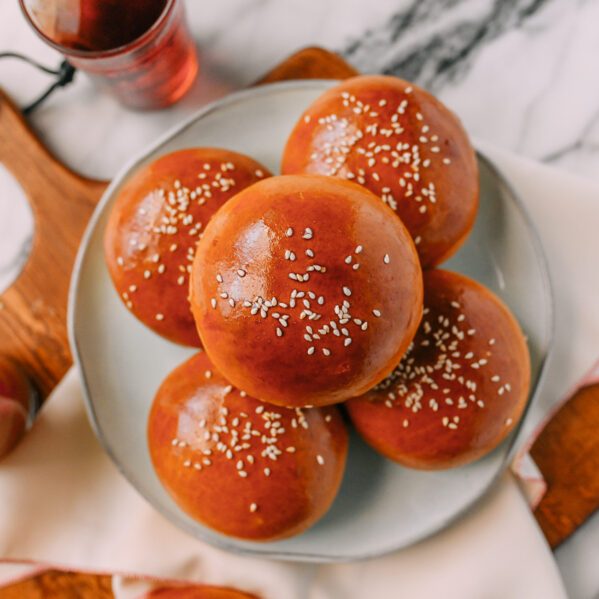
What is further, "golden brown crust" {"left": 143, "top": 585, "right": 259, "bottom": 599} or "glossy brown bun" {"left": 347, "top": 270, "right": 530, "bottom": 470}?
"golden brown crust" {"left": 143, "top": 585, "right": 259, "bottom": 599}

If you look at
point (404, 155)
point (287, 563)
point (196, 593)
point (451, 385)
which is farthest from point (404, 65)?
point (196, 593)

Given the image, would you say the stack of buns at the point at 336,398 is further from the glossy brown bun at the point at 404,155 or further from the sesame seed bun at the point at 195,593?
the sesame seed bun at the point at 195,593

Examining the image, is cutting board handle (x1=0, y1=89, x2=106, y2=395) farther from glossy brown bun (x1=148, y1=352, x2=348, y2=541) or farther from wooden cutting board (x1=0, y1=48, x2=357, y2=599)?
glossy brown bun (x1=148, y1=352, x2=348, y2=541)

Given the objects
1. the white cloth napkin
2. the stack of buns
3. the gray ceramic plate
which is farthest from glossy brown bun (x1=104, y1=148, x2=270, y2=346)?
the white cloth napkin

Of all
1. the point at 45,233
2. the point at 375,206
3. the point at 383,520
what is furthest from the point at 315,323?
the point at 45,233

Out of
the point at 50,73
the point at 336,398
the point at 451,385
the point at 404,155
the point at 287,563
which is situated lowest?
the point at 287,563

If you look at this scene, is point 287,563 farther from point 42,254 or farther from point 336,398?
point 42,254
